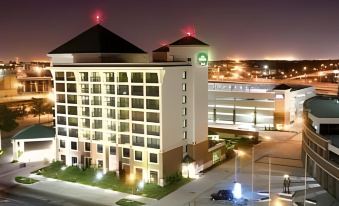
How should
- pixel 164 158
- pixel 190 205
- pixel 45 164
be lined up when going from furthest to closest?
pixel 45 164 < pixel 164 158 < pixel 190 205

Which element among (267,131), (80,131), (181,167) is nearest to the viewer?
(181,167)

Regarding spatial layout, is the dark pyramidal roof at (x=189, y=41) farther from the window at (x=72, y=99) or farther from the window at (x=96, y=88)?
the window at (x=72, y=99)

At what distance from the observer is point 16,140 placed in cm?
5716

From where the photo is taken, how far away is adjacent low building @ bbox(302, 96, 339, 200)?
40.4 metres

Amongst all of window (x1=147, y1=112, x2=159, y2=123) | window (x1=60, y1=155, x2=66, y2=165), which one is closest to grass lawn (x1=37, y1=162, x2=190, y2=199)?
window (x1=60, y1=155, x2=66, y2=165)

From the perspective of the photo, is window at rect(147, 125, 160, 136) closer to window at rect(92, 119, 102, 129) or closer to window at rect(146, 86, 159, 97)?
window at rect(146, 86, 159, 97)

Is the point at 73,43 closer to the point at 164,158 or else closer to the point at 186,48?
the point at 186,48

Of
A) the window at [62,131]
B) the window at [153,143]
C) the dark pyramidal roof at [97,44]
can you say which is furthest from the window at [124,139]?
the dark pyramidal roof at [97,44]

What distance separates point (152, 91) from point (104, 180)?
11581mm

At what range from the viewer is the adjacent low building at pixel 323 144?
40.4 m

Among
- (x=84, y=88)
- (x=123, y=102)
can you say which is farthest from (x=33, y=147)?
(x=123, y=102)

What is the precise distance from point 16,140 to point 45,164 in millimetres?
5645

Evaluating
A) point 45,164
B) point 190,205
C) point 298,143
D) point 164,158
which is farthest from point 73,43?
point 298,143

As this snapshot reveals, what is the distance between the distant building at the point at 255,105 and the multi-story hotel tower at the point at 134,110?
108 ft
